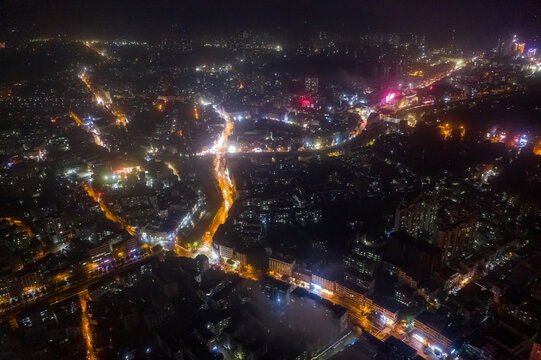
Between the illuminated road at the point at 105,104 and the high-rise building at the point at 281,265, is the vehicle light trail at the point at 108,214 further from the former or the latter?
the illuminated road at the point at 105,104

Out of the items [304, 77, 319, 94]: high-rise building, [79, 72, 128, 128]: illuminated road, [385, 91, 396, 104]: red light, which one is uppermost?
[304, 77, 319, 94]: high-rise building

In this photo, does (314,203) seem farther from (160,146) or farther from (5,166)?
(5,166)

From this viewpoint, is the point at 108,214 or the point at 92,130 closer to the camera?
the point at 108,214

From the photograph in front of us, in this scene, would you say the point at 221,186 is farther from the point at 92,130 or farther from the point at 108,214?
the point at 92,130

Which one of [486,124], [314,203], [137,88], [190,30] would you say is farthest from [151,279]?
[190,30]

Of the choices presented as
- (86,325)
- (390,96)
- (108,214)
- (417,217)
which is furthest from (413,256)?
(390,96)

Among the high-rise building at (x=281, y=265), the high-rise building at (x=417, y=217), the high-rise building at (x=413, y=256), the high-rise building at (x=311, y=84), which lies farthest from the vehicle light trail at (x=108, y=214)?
the high-rise building at (x=311, y=84)

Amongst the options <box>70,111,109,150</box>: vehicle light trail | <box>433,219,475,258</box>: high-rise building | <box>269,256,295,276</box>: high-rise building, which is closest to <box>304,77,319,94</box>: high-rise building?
<box>70,111,109,150</box>: vehicle light trail

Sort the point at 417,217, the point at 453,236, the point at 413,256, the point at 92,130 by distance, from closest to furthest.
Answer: the point at 413,256 → the point at 453,236 → the point at 417,217 → the point at 92,130

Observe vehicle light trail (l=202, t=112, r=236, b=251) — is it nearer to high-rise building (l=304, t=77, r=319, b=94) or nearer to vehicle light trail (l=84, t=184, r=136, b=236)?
vehicle light trail (l=84, t=184, r=136, b=236)
